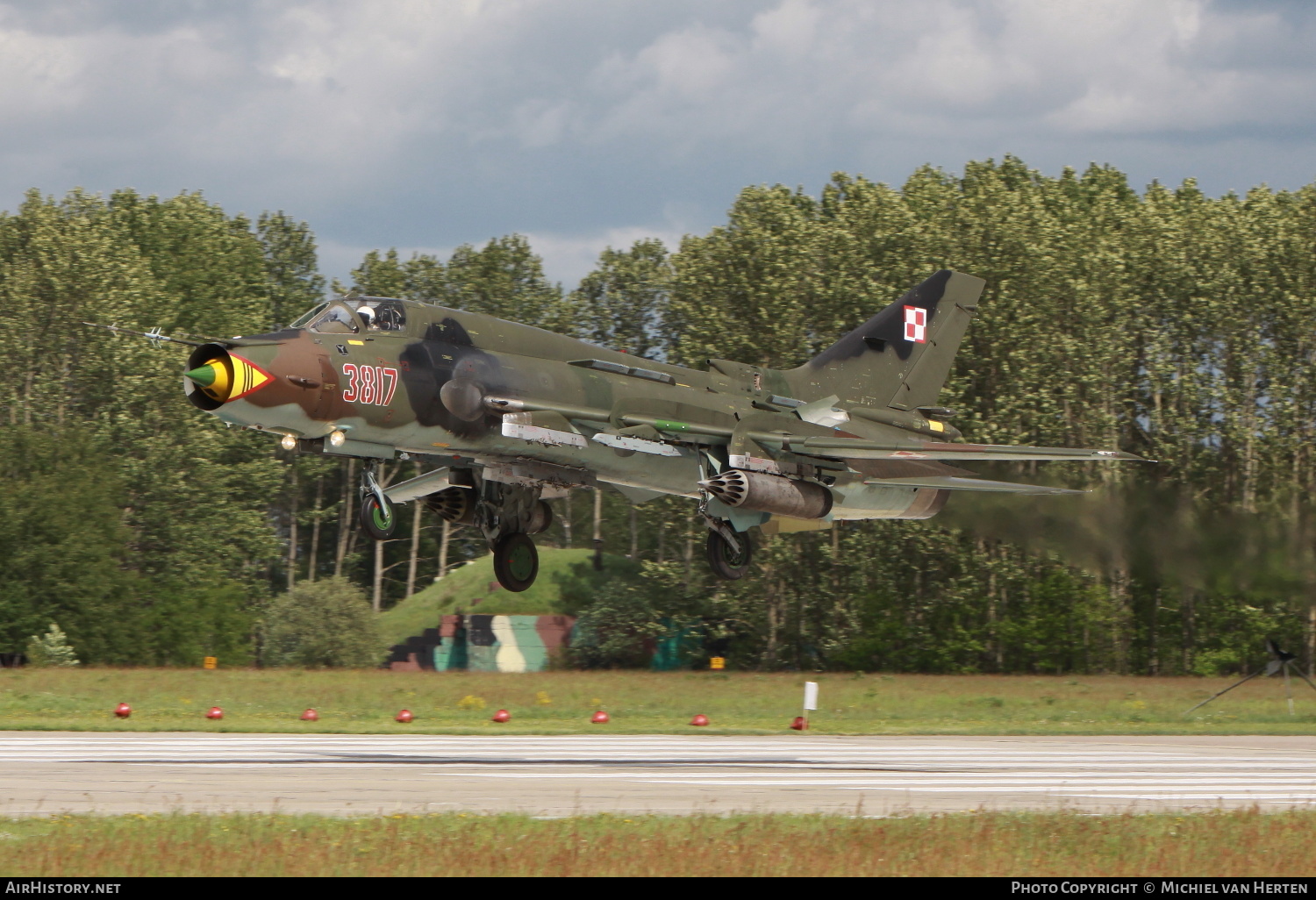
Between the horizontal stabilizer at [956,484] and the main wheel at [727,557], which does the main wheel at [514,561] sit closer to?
the main wheel at [727,557]

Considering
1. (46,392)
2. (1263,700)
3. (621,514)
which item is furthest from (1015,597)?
(46,392)

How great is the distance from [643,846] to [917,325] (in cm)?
2006

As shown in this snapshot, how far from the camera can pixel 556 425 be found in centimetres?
2378

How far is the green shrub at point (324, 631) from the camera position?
54062mm

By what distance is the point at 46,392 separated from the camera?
197ft

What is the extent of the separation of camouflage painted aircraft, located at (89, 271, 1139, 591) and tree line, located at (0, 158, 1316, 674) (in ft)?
76.5

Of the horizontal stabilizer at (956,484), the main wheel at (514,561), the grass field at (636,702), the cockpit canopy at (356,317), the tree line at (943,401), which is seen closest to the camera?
the cockpit canopy at (356,317)

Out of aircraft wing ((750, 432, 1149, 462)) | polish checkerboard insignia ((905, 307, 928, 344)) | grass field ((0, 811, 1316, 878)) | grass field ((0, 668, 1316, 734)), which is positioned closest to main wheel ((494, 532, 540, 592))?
aircraft wing ((750, 432, 1149, 462))

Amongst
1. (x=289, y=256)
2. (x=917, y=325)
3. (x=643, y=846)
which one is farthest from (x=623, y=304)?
(x=643, y=846)

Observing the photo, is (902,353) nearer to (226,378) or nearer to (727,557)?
(727,557)

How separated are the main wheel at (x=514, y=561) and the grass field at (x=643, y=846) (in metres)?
10.3

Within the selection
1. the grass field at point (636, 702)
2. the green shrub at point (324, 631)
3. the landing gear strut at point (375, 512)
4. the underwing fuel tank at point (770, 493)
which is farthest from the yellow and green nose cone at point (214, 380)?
the green shrub at point (324, 631)

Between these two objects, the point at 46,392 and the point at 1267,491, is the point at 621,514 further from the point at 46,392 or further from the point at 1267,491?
the point at 1267,491

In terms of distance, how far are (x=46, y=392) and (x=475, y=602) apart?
1955cm
